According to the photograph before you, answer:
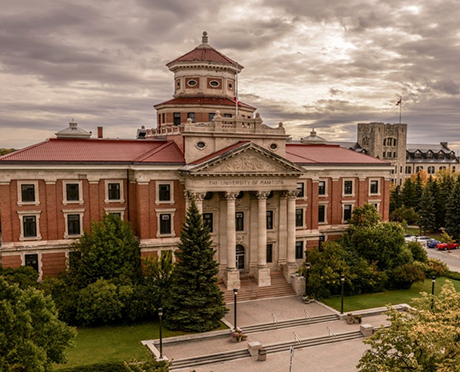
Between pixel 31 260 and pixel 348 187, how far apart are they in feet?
118

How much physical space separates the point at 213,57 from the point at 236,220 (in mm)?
22306

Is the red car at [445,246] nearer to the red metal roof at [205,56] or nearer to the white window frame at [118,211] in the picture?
the red metal roof at [205,56]

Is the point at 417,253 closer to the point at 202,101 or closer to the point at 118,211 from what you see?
the point at 202,101

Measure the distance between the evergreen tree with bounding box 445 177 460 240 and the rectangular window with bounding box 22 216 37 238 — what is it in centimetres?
6274

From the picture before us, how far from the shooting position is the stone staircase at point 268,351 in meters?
29.2

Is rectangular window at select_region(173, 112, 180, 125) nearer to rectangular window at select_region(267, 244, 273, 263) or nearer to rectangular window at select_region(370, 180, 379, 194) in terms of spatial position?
rectangular window at select_region(267, 244, 273, 263)

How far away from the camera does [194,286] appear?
33375 mm

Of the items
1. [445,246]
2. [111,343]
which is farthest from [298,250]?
[445,246]

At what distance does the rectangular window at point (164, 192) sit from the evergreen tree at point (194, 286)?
27.6 feet

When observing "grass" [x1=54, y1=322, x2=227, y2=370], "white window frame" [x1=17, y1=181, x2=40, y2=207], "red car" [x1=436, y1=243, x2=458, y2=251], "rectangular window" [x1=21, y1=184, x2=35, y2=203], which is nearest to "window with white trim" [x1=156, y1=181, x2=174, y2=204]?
"white window frame" [x1=17, y1=181, x2=40, y2=207]

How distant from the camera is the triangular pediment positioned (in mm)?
38781

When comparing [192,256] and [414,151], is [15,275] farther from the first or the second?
[414,151]

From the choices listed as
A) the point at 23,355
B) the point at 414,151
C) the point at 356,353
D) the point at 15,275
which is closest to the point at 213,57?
the point at 15,275

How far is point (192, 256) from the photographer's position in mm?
33250
